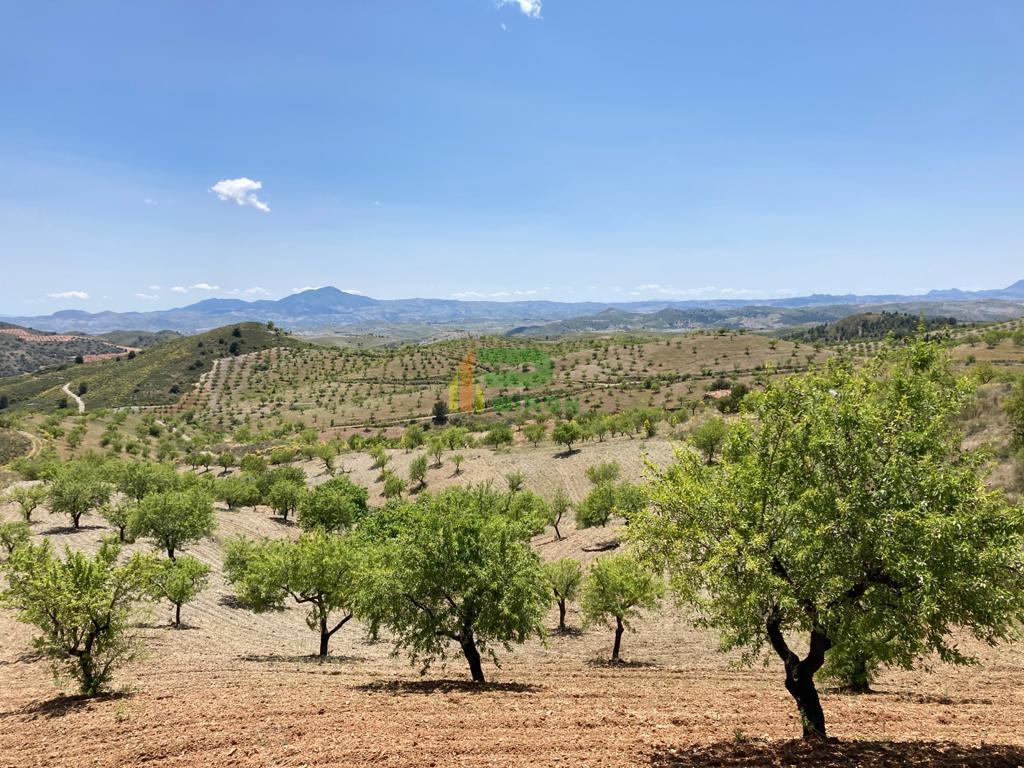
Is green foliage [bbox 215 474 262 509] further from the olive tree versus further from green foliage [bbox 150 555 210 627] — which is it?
the olive tree

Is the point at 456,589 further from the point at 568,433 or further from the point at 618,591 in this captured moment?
the point at 568,433

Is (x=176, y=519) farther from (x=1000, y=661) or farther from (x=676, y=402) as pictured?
(x=676, y=402)

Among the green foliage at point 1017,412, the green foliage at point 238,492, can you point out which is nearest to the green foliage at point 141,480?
the green foliage at point 238,492

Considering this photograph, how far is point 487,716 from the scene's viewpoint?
17828 mm

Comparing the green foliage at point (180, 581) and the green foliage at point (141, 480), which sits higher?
the green foliage at point (180, 581)

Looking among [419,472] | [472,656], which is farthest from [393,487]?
[472,656]

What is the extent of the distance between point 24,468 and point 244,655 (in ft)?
256

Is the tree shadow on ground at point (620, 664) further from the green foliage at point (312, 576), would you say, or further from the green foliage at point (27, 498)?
the green foliage at point (27, 498)

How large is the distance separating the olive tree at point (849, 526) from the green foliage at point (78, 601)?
1855 cm

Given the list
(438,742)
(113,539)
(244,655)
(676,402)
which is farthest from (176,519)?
(676,402)

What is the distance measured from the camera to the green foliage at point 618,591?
3225cm

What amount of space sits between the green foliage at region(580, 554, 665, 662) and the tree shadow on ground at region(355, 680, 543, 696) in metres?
10.4

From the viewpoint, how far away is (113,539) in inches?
805

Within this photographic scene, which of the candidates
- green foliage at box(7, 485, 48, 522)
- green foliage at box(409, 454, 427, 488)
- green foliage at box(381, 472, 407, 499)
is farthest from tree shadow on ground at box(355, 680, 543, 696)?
green foliage at box(409, 454, 427, 488)
